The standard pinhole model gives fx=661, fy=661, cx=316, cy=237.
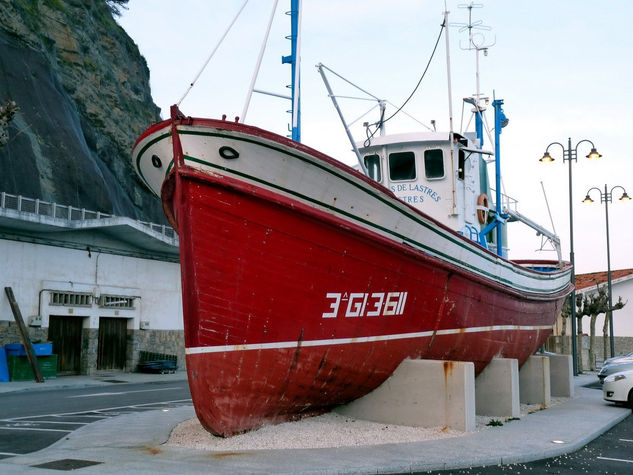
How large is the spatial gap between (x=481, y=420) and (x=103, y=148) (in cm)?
3732

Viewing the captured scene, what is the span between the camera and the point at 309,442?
916 centimetres

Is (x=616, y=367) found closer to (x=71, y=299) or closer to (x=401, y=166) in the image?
(x=401, y=166)

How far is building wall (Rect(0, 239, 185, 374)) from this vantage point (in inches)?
916

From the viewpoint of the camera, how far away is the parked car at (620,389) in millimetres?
15719

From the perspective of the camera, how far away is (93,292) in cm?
2605

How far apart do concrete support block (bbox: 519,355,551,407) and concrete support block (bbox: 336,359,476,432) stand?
641 centimetres

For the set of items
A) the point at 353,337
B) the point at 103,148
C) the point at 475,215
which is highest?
the point at 103,148

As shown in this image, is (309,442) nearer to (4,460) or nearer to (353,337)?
(353,337)

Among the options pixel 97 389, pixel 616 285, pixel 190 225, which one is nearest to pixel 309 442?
pixel 190 225

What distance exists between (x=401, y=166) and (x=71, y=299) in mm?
16116

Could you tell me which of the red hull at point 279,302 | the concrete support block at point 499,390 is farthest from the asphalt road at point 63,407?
the concrete support block at point 499,390

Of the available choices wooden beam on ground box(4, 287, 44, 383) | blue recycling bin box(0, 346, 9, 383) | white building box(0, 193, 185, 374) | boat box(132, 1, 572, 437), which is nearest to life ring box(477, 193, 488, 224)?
boat box(132, 1, 572, 437)

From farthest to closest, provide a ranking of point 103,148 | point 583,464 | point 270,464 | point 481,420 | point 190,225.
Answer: point 103,148 → point 481,420 → point 583,464 → point 190,225 → point 270,464

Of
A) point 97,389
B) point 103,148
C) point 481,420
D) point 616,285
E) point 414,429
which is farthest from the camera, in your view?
point 616,285
